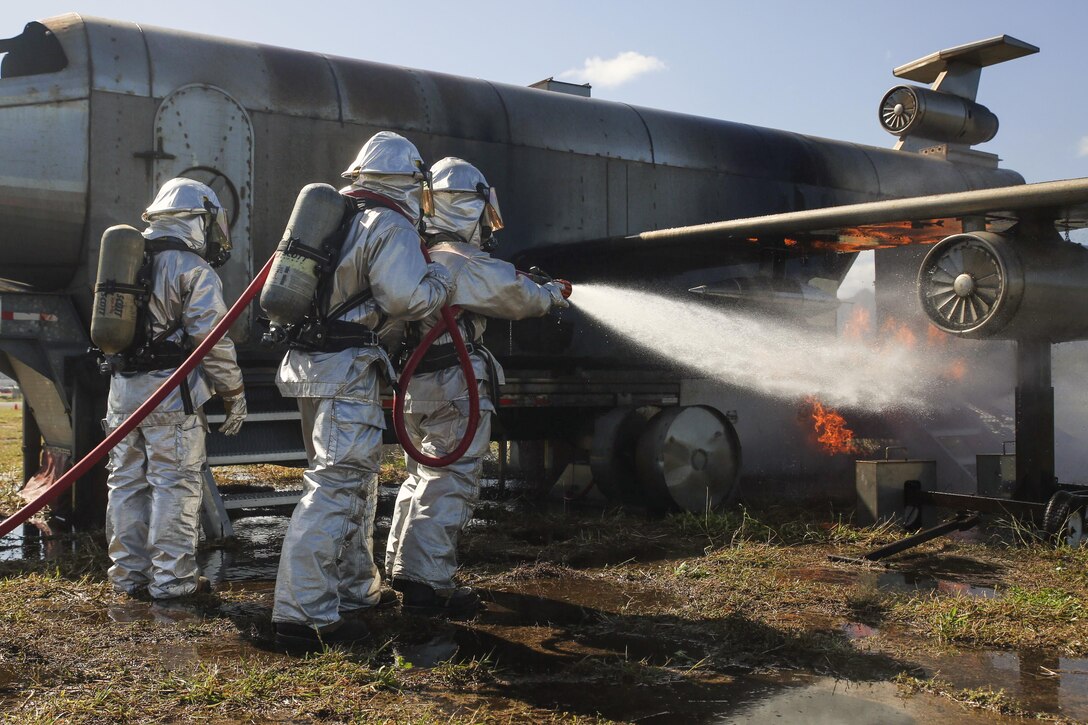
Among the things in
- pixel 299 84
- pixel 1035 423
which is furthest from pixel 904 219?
pixel 299 84

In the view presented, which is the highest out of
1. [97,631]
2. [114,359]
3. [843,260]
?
[843,260]

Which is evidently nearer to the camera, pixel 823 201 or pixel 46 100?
pixel 46 100

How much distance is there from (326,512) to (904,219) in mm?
4534

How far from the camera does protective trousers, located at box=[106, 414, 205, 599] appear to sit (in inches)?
197

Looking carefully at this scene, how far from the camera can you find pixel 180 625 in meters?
4.47

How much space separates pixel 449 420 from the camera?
16.5ft

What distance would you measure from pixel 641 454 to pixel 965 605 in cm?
353

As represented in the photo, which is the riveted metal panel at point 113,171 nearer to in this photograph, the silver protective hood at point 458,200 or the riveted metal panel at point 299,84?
the riveted metal panel at point 299,84

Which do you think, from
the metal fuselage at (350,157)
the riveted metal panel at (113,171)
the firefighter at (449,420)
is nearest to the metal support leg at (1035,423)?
the metal fuselage at (350,157)

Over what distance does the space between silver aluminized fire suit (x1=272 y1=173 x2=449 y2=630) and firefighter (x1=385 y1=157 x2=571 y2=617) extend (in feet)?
1.53

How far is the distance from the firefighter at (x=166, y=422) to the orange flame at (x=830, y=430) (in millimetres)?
5969

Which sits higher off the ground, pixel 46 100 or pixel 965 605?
pixel 46 100

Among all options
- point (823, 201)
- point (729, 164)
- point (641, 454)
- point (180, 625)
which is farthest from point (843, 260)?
point (180, 625)

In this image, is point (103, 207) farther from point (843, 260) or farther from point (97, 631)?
point (843, 260)
